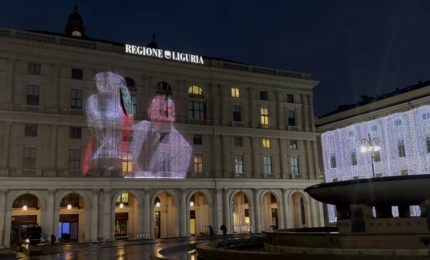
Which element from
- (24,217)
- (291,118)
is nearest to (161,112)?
(24,217)

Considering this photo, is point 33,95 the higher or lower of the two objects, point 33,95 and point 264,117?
the higher

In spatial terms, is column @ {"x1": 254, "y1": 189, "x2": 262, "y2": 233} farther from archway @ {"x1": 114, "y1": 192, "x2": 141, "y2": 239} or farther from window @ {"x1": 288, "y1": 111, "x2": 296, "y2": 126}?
archway @ {"x1": 114, "y1": 192, "x2": 141, "y2": 239}

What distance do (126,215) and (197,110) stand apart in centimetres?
1357

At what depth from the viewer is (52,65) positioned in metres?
42.4

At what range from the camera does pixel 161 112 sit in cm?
4678

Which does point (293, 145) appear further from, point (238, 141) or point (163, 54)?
point (163, 54)

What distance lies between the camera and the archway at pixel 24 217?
1540 inches

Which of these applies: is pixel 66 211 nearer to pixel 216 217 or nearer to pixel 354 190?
pixel 216 217

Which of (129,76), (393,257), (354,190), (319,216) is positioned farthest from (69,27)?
(393,257)

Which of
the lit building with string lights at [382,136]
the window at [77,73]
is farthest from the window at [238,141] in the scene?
the window at [77,73]

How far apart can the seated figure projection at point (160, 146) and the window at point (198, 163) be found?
948mm

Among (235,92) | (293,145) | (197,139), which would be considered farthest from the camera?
(293,145)

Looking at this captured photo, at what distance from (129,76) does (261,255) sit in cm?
3327

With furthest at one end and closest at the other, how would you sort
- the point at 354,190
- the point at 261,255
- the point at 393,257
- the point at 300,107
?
the point at 300,107
the point at 354,190
the point at 261,255
the point at 393,257
